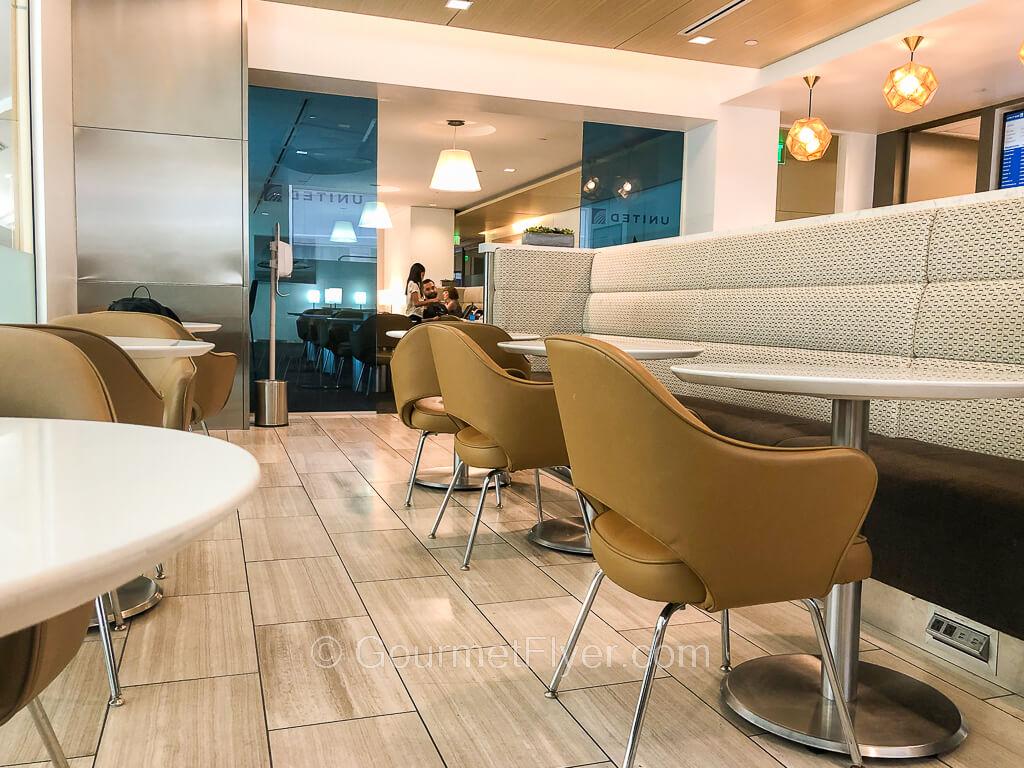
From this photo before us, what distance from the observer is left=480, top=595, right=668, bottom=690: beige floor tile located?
2.11 m

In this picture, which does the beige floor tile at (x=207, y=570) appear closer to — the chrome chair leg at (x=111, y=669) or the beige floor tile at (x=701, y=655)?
the chrome chair leg at (x=111, y=669)

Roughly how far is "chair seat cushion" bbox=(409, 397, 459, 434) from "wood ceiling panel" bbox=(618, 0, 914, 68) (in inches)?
151

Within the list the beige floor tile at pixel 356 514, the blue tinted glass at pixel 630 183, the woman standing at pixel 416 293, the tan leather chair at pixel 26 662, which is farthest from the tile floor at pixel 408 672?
the woman standing at pixel 416 293

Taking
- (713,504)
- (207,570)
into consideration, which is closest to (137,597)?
(207,570)

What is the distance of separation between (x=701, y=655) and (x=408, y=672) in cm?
79

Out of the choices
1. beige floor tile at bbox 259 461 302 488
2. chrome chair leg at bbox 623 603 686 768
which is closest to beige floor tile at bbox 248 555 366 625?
chrome chair leg at bbox 623 603 686 768

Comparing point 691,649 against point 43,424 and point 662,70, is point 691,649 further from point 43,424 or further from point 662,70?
point 662,70

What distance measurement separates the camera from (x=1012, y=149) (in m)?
7.41

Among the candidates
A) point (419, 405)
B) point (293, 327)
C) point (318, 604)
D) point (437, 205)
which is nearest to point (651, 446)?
point (318, 604)

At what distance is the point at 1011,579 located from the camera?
1892 millimetres

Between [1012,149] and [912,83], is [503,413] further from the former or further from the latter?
[1012,149]

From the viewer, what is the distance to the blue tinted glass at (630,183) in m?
7.83

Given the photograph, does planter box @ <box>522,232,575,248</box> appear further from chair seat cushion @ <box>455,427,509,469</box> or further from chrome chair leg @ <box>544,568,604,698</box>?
chrome chair leg @ <box>544,568,604,698</box>

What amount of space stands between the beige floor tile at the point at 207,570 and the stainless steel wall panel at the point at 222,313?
2.98 metres
